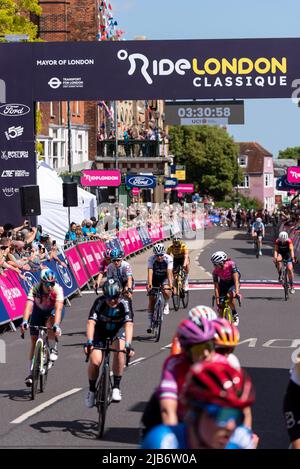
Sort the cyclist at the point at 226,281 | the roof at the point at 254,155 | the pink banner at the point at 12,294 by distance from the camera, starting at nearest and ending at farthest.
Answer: the cyclist at the point at 226,281 → the pink banner at the point at 12,294 → the roof at the point at 254,155

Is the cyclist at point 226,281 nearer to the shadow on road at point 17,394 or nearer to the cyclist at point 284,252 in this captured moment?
the shadow on road at point 17,394

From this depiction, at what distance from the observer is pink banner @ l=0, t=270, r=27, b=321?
68.4 feet

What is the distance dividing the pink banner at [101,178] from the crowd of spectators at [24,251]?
629 inches

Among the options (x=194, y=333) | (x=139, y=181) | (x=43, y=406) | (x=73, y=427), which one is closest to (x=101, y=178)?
(x=139, y=181)

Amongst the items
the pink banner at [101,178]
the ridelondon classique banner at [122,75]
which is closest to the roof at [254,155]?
the pink banner at [101,178]

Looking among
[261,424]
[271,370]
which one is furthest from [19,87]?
[261,424]

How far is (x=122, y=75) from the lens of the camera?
30.7 metres

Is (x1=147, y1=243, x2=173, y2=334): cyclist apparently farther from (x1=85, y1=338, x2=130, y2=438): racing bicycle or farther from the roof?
the roof

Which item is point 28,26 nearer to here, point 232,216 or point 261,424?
point 261,424

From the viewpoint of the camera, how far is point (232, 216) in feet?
343

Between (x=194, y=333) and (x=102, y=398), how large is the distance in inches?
196

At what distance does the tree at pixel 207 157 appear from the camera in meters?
127

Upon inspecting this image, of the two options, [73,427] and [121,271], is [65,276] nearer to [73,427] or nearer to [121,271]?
[121,271]
